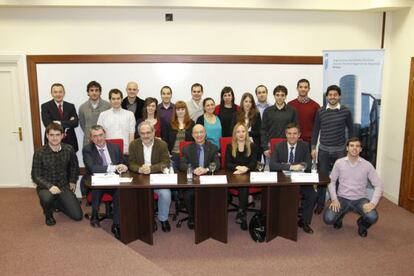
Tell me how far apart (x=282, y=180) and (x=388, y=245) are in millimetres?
1398

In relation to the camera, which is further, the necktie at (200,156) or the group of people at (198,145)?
the necktie at (200,156)

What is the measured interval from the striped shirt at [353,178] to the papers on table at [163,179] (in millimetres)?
1797

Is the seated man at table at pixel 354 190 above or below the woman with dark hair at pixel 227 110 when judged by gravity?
below

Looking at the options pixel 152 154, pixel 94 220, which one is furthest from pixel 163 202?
pixel 94 220

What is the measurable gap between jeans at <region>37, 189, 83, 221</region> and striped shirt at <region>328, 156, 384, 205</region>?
2.84 m

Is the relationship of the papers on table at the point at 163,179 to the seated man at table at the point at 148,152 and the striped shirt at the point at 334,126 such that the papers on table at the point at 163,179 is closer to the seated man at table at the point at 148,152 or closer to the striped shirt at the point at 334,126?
the seated man at table at the point at 148,152

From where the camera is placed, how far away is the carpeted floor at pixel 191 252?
3.17 metres

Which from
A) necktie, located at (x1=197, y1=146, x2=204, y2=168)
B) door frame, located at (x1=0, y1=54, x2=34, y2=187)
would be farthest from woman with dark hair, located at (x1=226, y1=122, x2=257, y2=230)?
door frame, located at (x1=0, y1=54, x2=34, y2=187)

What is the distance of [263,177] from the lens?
3656 mm

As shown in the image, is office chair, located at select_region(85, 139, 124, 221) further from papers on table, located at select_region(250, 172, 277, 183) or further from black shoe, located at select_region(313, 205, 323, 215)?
black shoe, located at select_region(313, 205, 323, 215)

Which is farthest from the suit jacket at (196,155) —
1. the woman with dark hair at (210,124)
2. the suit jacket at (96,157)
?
the suit jacket at (96,157)

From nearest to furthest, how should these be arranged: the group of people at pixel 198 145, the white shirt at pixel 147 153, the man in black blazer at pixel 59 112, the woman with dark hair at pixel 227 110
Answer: the group of people at pixel 198 145 → the white shirt at pixel 147 153 → the woman with dark hair at pixel 227 110 → the man in black blazer at pixel 59 112

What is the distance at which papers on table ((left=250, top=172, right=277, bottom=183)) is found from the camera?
11.8 feet

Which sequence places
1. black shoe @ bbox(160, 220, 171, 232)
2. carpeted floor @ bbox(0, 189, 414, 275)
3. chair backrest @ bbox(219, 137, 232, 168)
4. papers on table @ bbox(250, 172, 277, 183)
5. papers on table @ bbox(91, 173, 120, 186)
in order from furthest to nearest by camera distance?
1. chair backrest @ bbox(219, 137, 232, 168)
2. black shoe @ bbox(160, 220, 171, 232)
3. papers on table @ bbox(250, 172, 277, 183)
4. papers on table @ bbox(91, 173, 120, 186)
5. carpeted floor @ bbox(0, 189, 414, 275)
